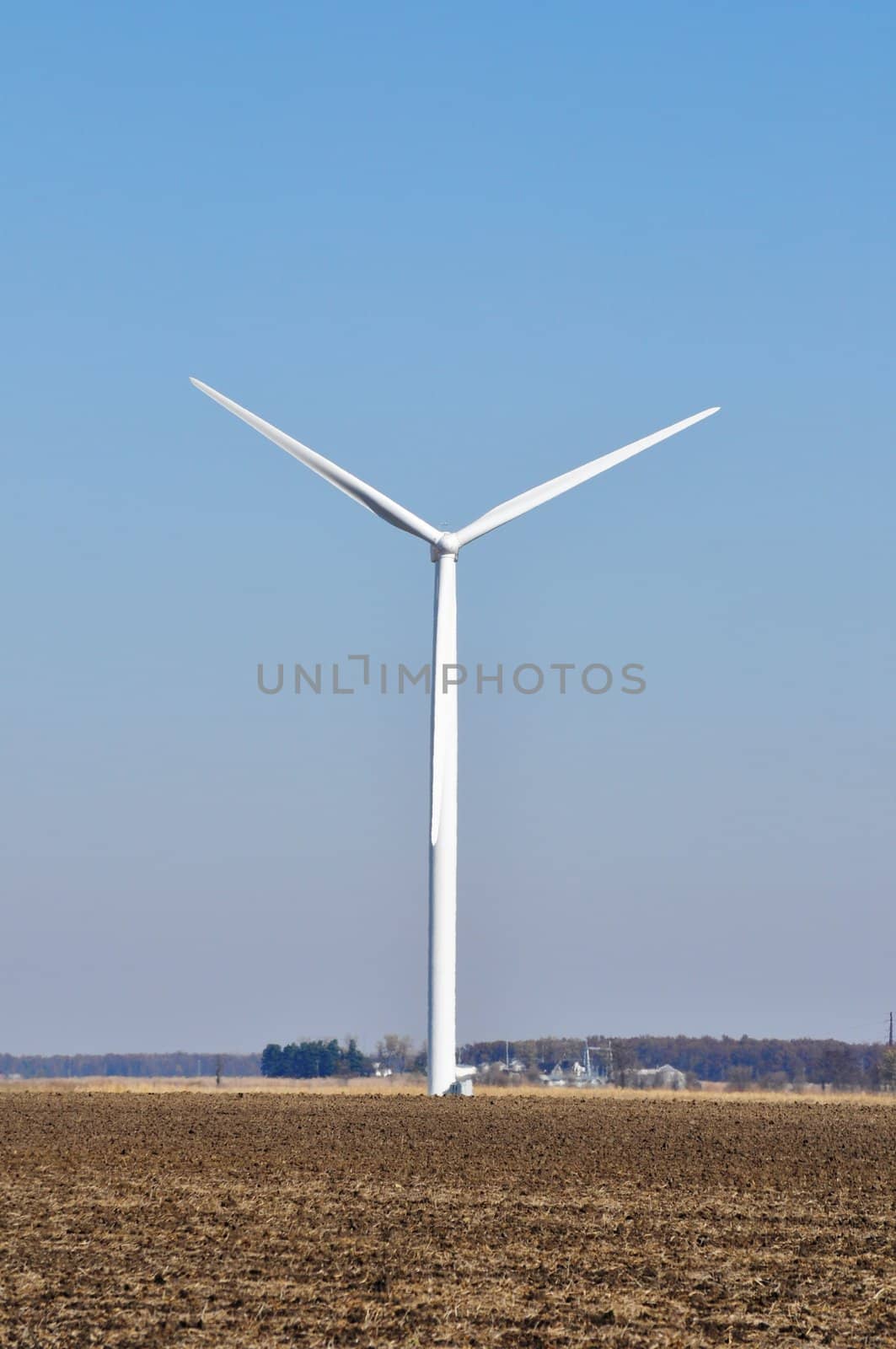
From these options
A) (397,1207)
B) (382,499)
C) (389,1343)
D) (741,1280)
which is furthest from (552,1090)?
(389,1343)

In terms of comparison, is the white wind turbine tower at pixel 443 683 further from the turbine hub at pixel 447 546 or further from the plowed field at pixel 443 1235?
the plowed field at pixel 443 1235

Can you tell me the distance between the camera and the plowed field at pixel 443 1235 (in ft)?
66.4

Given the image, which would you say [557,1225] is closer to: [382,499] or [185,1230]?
[185,1230]

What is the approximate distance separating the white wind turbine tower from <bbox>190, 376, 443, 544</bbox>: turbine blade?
3cm

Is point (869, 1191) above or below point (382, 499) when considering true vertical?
below

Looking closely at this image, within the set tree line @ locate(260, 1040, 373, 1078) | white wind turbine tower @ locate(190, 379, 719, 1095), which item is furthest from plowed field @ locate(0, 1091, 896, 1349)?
tree line @ locate(260, 1040, 373, 1078)

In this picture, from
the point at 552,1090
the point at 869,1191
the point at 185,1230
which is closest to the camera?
the point at 185,1230

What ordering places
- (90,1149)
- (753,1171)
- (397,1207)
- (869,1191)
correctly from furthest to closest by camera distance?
(90,1149)
(753,1171)
(869,1191)
(397,1207)

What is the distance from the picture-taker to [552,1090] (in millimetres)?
69875

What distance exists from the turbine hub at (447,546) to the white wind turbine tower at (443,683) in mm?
27

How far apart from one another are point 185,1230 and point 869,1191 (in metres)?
13.3

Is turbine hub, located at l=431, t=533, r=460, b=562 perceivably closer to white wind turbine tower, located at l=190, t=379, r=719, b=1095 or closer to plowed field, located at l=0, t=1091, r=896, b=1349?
white wind turbine tower, located at l=190, t=379, r=719, b=1095

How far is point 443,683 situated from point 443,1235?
30624 mm

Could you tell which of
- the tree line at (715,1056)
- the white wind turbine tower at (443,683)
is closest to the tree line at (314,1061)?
the tree line at (715,1056)
